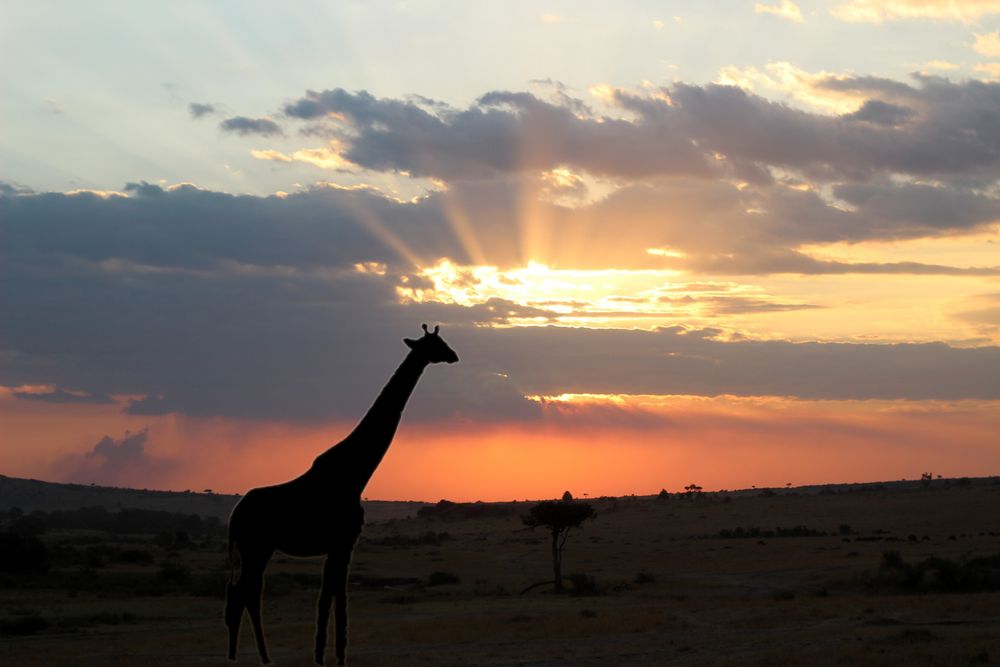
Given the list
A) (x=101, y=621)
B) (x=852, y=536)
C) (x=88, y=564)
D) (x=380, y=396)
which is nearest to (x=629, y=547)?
(x=852, y=536)

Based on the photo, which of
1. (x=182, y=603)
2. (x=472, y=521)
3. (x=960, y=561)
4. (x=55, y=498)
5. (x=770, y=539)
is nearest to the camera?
(x=182, y=603)

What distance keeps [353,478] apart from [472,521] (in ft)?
339

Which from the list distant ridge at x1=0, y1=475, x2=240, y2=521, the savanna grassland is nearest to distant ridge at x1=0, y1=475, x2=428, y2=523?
distant ridge at x1=0, y1=475, x2=240, y2=521

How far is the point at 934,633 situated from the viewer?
89.4ft

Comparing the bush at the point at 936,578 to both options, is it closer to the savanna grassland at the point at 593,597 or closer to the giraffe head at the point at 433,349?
the savanna grassland at the point at 593,597

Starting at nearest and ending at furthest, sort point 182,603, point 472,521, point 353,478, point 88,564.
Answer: point 353,478, point 182,603, point 88,564, point 472,521

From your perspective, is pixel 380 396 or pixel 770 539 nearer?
pixel 380 396

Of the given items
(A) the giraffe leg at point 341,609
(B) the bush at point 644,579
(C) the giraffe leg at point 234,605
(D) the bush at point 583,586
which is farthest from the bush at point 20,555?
A: (A) the giraffe leg at point 341,609

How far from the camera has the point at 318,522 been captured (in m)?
16.6

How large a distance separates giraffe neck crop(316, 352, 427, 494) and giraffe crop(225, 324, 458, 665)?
1 centimetres

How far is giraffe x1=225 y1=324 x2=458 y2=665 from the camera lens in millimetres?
16609

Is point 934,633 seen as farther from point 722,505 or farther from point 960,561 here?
point 722,505

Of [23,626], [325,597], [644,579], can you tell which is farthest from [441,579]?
[325,597]

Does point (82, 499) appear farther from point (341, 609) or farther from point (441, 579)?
point (341, 609)
